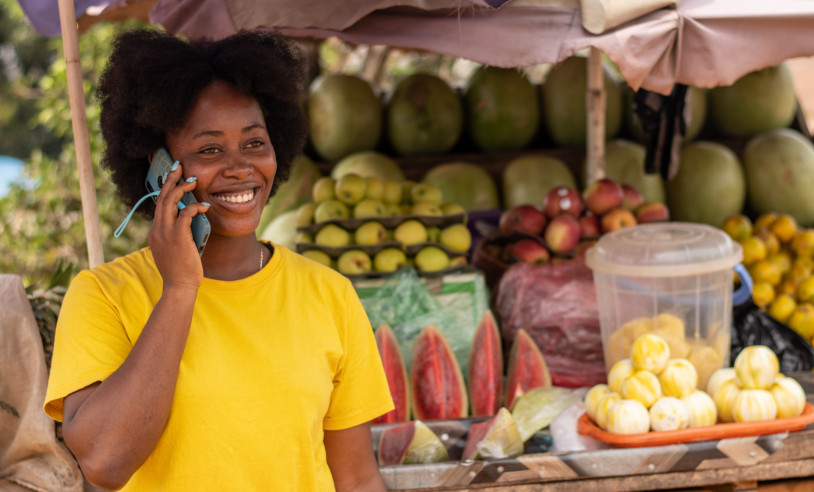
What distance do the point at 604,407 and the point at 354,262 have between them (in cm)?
137

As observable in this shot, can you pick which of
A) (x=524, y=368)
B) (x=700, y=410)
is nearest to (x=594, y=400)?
(x=700, y=410)

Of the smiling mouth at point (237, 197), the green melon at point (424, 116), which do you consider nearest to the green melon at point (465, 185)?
the green melon at point (424, 116)

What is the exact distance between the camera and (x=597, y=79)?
165 inches

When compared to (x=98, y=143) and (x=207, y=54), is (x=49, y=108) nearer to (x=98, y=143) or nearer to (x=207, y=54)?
(x=98, y=143)

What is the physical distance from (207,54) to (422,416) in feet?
6.08

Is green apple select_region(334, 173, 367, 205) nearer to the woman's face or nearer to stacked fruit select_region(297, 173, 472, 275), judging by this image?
stacked fruit select_region(297, 173, 472, 275)

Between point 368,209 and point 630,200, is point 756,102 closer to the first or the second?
point 630,200

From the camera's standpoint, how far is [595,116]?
422cm

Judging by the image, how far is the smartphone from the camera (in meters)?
1.49

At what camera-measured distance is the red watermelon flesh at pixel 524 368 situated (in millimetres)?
3115

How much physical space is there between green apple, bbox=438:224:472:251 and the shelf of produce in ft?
4.56

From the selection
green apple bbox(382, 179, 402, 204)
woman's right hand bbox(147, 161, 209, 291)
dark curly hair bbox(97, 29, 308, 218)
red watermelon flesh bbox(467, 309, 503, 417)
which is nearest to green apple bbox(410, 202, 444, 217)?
green apple bbox(382, 179, 402, 204)

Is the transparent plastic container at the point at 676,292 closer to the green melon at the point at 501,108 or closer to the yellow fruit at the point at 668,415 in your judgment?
the yellow fruit at the point at 668,415

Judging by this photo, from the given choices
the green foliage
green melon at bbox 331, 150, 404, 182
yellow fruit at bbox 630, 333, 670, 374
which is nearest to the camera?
yellow fruit at bbox 630, 333, 670, 374
